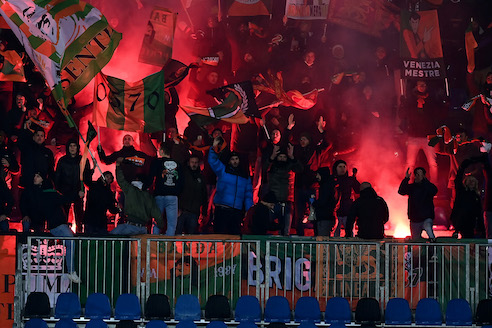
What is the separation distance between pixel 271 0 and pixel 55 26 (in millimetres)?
7399

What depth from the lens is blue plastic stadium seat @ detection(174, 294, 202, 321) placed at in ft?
44.8

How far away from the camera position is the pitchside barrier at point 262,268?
1395 cm

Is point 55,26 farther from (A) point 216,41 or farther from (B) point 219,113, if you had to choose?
(A) point 216,41

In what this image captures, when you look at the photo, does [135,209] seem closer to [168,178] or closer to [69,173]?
[168,178]

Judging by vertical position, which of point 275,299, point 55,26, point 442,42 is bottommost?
point 275,299

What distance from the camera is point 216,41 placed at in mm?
20844

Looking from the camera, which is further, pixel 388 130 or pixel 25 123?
pixel 388 130

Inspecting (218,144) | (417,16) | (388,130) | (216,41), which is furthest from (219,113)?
(417,16)

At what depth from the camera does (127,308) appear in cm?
1363

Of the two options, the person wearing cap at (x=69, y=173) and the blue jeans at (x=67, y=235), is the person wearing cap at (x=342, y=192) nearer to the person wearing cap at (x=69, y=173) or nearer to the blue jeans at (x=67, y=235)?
the person wearing cap at (x=69, y=173)

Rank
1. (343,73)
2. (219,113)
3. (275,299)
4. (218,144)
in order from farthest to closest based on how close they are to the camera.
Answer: (343,73), (219,113), (218,144), (275,299)

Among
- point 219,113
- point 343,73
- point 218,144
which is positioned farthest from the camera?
point 343,73

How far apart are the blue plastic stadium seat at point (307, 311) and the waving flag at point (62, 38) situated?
430 cm

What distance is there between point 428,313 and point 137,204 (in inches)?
187
